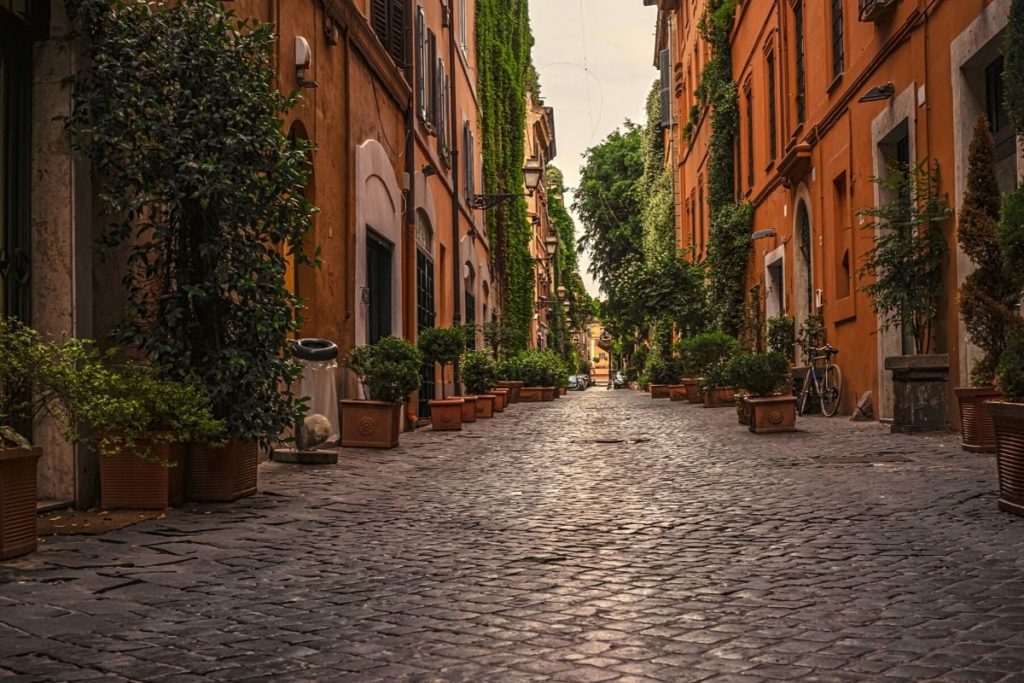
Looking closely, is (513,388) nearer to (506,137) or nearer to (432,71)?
(506,137)

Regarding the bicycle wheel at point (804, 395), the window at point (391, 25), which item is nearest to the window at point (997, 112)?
the bicycle wheel at point (804, 395)

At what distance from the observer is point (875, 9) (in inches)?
488

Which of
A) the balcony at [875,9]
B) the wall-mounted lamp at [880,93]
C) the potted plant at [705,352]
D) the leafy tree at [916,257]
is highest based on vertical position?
the balcony at [875,9]

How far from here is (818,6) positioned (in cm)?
1627

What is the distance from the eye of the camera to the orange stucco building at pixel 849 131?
33.1ft

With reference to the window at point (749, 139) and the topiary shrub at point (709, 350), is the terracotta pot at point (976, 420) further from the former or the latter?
the window at point (749, 139)

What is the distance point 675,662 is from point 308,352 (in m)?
6.36

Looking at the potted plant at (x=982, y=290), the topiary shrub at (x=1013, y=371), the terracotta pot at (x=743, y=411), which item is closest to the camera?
the topiary shrub at (x=1013, y=371)

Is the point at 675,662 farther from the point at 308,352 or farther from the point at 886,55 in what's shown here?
the point at 886,55

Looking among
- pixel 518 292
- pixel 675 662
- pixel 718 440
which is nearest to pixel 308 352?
pixel 718 440

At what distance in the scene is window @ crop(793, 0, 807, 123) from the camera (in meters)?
17.8

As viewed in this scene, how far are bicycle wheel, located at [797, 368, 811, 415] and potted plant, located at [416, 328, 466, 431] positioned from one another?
5047 mm

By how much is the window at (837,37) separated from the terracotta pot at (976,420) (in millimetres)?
7863

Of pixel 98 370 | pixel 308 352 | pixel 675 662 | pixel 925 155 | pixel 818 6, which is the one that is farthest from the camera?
pixel 818 6
